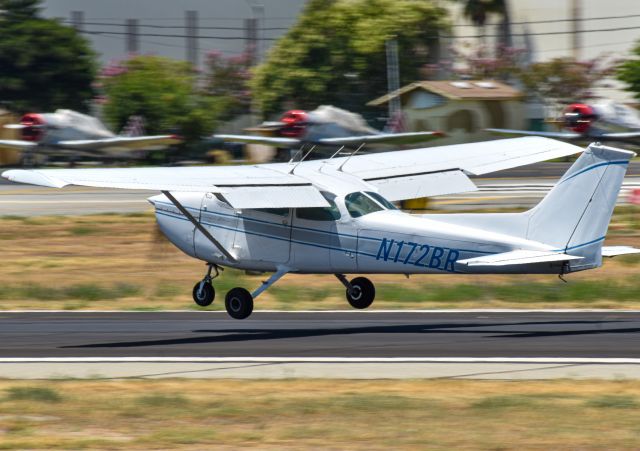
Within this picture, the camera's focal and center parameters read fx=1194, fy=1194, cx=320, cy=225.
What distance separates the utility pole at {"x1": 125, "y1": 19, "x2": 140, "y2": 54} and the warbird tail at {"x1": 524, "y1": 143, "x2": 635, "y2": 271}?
74.8 metres

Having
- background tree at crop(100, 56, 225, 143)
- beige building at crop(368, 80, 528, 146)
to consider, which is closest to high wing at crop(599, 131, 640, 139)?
beige building at crop(368, 80, 528, 146)

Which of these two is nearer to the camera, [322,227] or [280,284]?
[322,227]

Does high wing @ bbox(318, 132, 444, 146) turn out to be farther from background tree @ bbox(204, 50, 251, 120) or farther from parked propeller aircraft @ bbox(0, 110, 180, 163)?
background tree @ bbox(204, 50, 251, 120)

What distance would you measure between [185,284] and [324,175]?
859 cm

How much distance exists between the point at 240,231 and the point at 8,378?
5.33 m

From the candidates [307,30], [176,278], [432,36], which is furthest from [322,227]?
[432,36]

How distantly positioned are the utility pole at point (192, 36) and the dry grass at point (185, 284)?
180 ft

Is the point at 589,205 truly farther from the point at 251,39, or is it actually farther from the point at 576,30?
the point at 251,39

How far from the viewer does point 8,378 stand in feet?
48.0

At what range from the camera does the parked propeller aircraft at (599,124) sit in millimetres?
56688

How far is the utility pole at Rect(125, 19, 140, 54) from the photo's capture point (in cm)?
8794

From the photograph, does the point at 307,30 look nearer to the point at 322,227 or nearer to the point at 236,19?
the point at 236,19

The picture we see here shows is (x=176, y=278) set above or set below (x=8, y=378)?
below

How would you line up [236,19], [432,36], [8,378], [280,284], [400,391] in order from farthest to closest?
[236,19] < [432,36] < [280,284] < [8,378] < [400,391]
